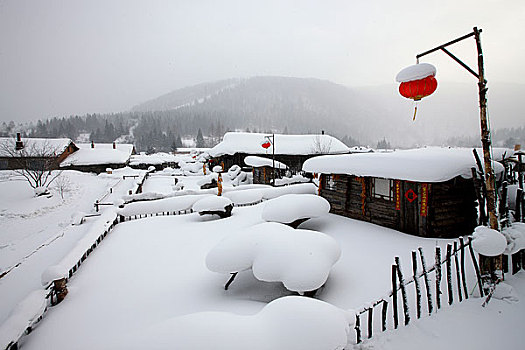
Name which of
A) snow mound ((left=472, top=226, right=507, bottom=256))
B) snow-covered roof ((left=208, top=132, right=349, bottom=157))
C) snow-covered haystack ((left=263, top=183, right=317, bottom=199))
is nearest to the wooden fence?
snow mound ((left=472, top=226, right=507, bottom=256))

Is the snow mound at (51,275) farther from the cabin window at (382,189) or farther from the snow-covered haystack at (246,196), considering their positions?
the cabin window at (382,189)

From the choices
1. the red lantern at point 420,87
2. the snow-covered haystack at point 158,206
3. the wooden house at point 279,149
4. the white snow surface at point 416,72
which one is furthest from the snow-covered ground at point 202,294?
the wooden house at point 279,149

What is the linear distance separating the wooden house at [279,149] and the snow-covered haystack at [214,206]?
18.5 m

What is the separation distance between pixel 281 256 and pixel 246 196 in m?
9.68

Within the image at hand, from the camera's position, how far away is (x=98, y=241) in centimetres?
1014

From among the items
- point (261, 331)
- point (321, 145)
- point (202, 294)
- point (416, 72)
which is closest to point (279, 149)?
point (321, 145)

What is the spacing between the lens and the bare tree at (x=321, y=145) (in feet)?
108

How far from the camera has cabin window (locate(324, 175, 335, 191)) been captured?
11.7 m

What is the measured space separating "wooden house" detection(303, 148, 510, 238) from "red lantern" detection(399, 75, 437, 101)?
108 inches

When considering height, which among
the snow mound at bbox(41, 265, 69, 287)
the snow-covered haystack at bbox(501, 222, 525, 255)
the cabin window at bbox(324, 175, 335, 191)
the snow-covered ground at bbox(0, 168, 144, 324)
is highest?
the cabin window at bbox(324, 175, 335, 191)

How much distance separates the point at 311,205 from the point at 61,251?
388 inches

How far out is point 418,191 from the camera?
334 inches

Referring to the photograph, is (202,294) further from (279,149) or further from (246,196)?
(279,149)

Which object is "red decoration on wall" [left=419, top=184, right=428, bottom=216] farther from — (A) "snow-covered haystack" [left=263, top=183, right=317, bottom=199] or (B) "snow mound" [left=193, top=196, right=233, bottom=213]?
(B) "snow mound" [left=193, top=196, right=233, bottom=213]
